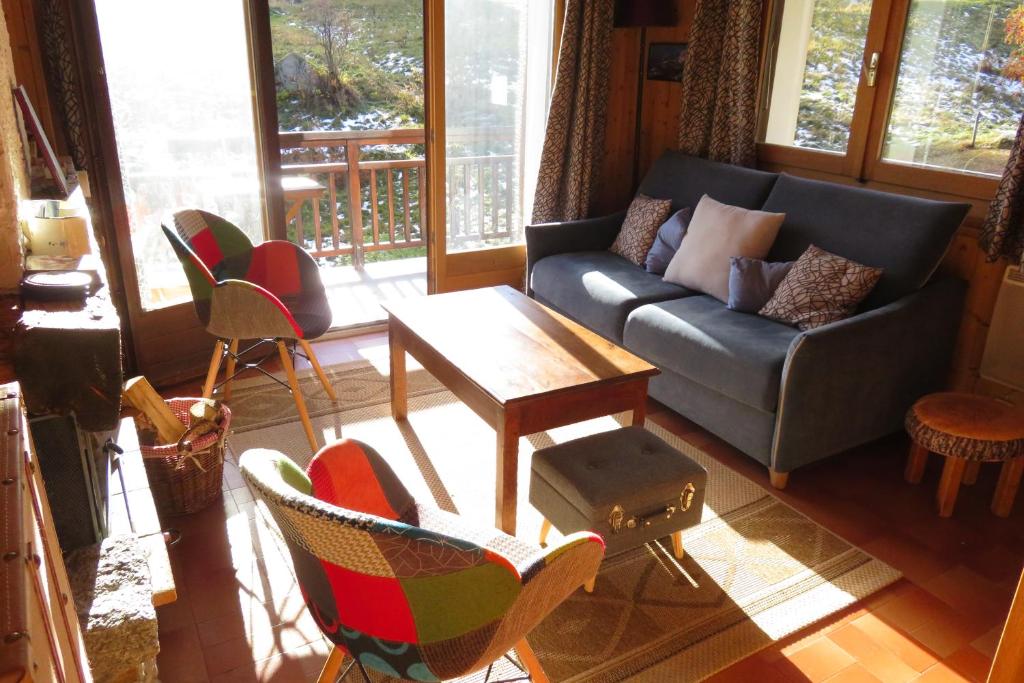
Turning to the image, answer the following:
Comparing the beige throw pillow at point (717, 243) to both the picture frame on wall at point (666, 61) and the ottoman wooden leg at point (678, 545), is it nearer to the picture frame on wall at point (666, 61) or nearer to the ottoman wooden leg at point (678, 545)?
the picture frame on wall at point (666, 61)

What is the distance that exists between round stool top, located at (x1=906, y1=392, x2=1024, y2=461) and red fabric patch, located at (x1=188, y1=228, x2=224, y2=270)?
8.89 feet

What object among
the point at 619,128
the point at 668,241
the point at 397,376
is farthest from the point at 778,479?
the point at 619,128

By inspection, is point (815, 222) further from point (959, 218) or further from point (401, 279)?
point (401, 279)

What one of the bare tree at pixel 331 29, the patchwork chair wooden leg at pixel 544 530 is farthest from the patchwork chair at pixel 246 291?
the bare tree at pixel 331 29

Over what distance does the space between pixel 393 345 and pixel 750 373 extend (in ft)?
4.44

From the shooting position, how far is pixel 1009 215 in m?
2.75

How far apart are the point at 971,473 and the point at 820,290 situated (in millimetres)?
833

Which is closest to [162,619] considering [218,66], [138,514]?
[138,514]

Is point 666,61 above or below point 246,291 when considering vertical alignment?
above

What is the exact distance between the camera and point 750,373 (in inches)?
107

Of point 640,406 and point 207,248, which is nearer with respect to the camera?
point 640,406

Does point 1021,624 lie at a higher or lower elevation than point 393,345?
higher

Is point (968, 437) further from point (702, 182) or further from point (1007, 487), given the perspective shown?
point (702, 182)

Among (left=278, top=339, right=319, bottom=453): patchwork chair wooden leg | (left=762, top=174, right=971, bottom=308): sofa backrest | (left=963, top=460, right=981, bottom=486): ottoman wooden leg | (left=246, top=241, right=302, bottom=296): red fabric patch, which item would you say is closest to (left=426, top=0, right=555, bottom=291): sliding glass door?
(left=246, top=241, right=302, bottom=296): red fabric patch
